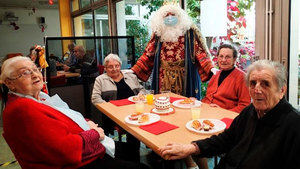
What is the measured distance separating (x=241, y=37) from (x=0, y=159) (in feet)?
10.4

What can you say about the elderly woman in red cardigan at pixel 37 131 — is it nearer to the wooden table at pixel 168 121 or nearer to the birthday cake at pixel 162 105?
the wooden table at pixel 168 121

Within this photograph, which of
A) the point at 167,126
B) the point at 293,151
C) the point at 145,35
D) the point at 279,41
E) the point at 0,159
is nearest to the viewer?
the point at 293,151

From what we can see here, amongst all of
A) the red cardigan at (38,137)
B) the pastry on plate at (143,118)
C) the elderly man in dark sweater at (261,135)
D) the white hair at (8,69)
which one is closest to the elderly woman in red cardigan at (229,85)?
the pastry on plate at (143,118)

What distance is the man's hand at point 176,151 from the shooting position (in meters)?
1.25

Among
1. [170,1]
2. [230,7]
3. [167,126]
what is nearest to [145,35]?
[170,1]

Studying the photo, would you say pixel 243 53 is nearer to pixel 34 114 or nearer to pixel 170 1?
pixel 170 1

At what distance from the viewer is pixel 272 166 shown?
3.44ft

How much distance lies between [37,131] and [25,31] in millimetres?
10165

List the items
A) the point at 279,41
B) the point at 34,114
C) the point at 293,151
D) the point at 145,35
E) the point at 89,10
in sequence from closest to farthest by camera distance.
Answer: the point at 293,151, the point at 34,114, the point at 279,41, the point at 145,35, the point at 89,10

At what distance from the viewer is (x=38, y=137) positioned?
120 cm

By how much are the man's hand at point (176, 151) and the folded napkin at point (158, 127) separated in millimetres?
202

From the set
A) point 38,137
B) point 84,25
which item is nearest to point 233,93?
point 38,137

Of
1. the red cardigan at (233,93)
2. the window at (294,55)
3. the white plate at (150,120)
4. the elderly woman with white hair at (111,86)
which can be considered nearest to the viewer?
the white plate at (150,120)

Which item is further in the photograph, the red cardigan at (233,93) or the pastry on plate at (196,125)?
the red cardigan at (233,93)
